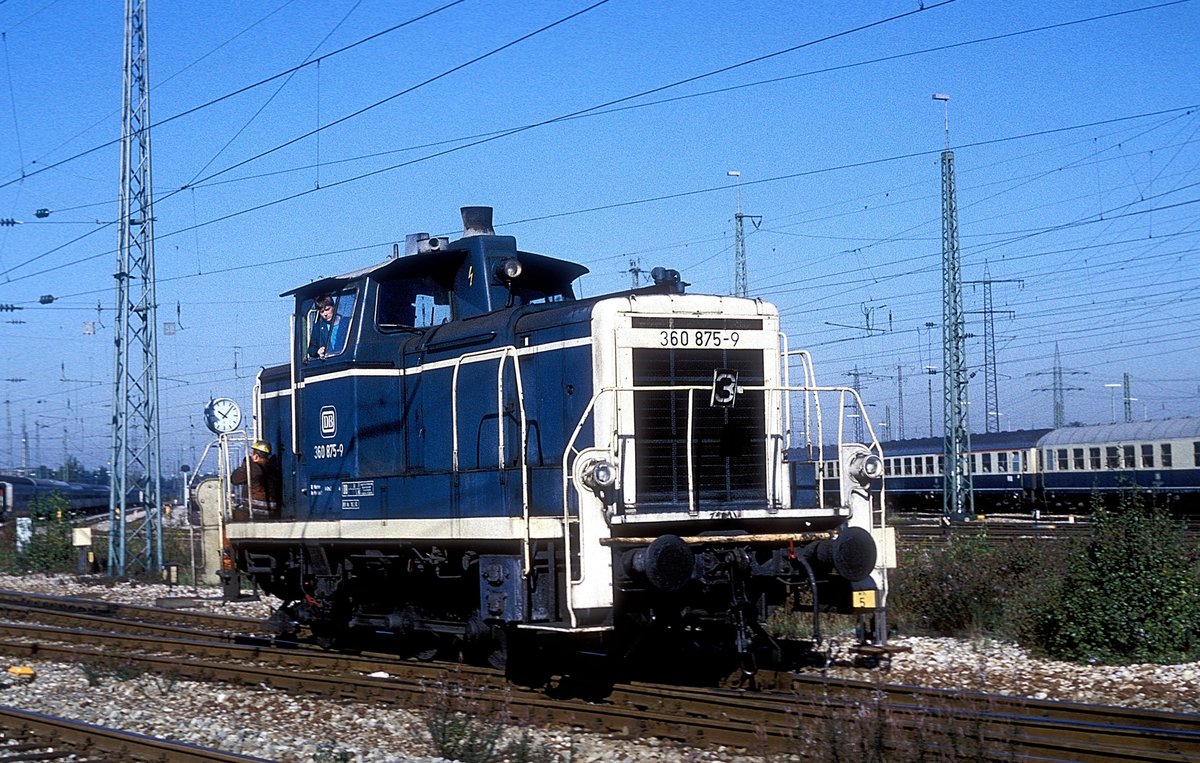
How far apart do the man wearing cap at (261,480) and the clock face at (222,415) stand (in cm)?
417

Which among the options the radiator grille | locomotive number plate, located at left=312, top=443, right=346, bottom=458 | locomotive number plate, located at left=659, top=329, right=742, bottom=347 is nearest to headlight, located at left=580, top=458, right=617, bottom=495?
the radiator grille

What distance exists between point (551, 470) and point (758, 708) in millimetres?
2261

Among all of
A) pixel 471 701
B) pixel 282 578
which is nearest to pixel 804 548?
pixel 471 701

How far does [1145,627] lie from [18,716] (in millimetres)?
8676

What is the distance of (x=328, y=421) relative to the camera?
10844 mm

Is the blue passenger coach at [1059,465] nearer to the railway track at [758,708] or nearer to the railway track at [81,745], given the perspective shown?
the railway track at [758,708]

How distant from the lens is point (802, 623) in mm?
11883

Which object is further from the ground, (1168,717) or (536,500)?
(536,500)

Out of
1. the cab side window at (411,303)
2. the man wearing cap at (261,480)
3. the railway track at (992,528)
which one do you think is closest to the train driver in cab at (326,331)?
the cab side window at (411,303)

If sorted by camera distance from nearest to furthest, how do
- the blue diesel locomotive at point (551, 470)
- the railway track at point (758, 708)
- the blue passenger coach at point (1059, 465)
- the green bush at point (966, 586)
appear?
the railway track at point (758, 708) < the blue diesel locomotive at point (551, 470) < the green bush at point (966, 586) < the blue passenger coach at point (1059, 465)

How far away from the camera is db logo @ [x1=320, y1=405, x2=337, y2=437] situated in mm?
10758

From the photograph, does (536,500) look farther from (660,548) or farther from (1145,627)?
(1145,627)

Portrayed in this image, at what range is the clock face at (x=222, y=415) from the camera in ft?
52.1

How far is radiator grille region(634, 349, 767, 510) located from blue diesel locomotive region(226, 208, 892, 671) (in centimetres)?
2
